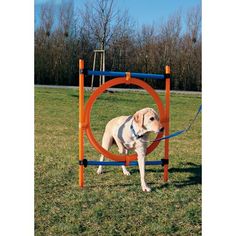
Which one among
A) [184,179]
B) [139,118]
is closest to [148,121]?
[139,118]

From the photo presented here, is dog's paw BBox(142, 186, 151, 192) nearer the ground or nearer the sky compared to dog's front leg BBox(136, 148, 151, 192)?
nearer the ground

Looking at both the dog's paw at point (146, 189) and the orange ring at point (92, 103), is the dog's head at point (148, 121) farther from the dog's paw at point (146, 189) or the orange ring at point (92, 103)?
the dog's paw at point (146, 189)

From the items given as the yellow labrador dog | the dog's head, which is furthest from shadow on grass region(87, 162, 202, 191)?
the dog's head

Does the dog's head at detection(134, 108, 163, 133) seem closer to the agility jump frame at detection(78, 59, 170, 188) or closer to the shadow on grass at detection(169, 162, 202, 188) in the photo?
the agility jump frame at detection(78, 59, 170, 188)

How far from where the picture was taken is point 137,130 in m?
2.10

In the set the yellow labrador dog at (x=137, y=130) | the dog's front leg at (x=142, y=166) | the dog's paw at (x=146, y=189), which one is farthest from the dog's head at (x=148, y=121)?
the dog's paw at (x=146, y=189)

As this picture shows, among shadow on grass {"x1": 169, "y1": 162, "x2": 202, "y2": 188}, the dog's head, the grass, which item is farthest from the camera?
shadow on grass {"x1": 169, "y1": 162, "x2": 202, "y2": 188}

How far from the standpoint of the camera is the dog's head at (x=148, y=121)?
2051 millimetres

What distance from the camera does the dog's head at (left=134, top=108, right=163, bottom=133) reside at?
6.73ft

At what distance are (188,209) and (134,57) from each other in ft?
9.32

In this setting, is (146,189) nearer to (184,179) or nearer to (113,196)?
(113,196)

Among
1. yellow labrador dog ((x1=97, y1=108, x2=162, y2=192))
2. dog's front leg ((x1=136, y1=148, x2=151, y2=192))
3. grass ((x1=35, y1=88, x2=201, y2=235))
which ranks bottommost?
grass ((x1=35, y1=88, x2=201, y2=235))
